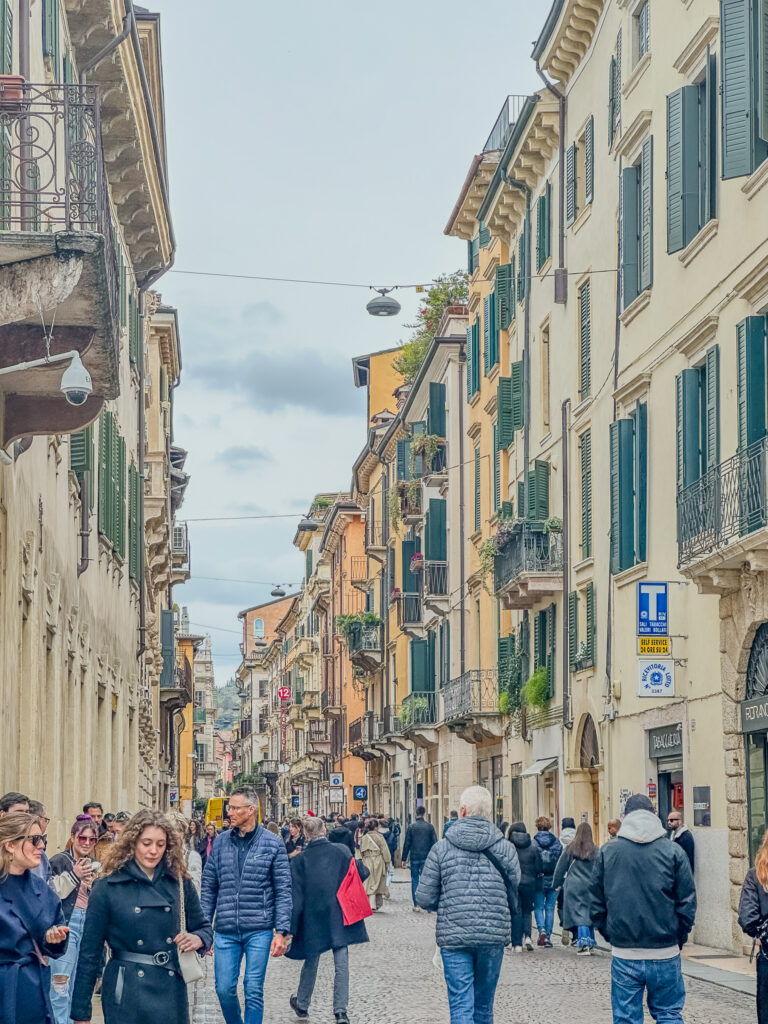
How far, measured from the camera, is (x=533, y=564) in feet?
105

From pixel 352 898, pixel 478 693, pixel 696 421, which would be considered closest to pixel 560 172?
pixel 696 421

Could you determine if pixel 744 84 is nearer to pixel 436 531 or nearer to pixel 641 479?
pixel 641 479

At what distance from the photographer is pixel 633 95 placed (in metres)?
26.1

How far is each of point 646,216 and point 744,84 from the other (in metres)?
6.00

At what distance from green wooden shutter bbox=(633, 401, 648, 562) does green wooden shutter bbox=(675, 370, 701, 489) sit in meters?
2.22

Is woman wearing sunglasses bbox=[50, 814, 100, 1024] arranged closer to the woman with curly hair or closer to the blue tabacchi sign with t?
the woman with curly hair

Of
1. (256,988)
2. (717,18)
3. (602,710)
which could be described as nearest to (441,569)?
(602,710)

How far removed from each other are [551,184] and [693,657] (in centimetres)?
1323

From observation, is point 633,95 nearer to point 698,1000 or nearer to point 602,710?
point 602,710

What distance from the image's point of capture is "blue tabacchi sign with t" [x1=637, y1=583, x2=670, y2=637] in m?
22.6

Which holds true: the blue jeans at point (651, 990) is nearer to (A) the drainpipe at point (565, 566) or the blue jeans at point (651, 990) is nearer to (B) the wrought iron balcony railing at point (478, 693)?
(A) the drainpipe at point (565, 566)

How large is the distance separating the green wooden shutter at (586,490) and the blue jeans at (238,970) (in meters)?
18.3

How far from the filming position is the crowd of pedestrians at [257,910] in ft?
25.5

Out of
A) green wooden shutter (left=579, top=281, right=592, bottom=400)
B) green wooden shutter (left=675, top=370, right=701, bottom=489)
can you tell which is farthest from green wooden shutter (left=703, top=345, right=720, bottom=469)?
green wooden shutter (left=579, top=281, right=592, bottom=400)
